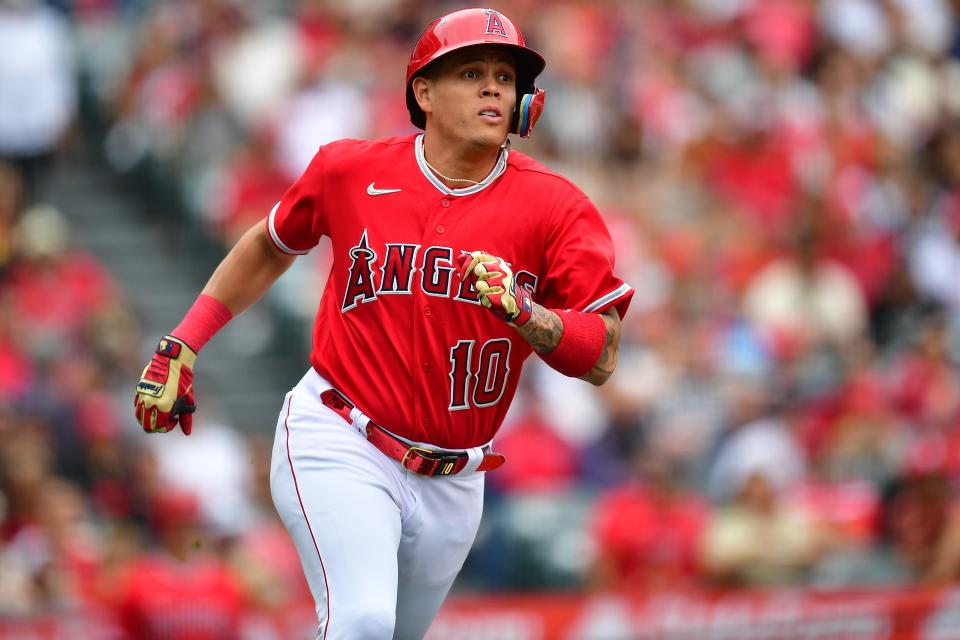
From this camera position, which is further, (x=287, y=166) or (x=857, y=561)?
(x=287, y=166)

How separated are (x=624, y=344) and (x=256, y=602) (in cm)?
377

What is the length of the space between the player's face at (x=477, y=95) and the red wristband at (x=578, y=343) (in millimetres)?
651

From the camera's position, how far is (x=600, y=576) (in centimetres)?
978

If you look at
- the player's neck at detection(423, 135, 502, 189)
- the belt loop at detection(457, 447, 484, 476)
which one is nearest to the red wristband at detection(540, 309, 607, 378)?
the belt loop at detection(457, 447, 484, 476)

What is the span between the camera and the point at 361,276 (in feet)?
17.3

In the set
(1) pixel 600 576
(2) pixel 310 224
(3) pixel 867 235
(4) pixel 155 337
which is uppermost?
(2) pixel 310 224

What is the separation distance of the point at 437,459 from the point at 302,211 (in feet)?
3.09

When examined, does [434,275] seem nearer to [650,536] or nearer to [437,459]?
[437,459]

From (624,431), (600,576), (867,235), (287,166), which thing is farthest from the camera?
(867,235)

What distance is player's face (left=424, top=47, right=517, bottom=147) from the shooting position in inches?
202

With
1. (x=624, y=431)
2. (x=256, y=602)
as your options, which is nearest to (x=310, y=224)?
(x=256, y=602)

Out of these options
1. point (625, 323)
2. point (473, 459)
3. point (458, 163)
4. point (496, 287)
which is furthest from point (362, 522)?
point (625, 323)

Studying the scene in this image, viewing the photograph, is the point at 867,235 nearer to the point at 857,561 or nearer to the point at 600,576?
the point at 857,561

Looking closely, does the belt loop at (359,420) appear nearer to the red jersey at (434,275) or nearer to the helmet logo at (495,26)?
the red jersey at (434,275)
